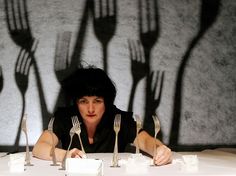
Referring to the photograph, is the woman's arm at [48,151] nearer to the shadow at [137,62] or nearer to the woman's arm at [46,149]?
the woman's arm at [46,149]

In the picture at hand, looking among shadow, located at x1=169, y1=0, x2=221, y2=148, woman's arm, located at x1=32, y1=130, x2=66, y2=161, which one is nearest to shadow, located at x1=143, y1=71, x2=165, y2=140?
shadow, located at x1=169, y1=0, x2=221, y2=148

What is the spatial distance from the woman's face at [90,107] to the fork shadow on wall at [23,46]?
94cm

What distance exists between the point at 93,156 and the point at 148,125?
120 centimetres

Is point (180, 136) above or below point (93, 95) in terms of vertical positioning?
below

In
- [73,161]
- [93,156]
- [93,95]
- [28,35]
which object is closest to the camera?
[73,161]

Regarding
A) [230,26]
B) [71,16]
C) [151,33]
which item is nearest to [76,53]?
[71,16]

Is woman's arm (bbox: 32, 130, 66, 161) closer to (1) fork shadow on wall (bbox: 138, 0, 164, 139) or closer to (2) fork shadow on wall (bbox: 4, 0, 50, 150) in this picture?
(2) fork shadow on wall (bbox: 4, 0, 50, 150)

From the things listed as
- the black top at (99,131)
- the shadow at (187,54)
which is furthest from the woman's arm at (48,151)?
the shadow at (187,54)

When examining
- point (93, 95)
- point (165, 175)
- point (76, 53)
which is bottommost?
point (165, 175)

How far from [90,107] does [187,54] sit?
1.26 m

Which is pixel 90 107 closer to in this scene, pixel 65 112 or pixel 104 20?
pixel 65 112

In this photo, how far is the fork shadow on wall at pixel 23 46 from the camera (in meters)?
3.20

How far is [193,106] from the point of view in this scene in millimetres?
3307

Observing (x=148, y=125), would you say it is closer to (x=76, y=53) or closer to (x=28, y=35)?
(x=76, y=53)
